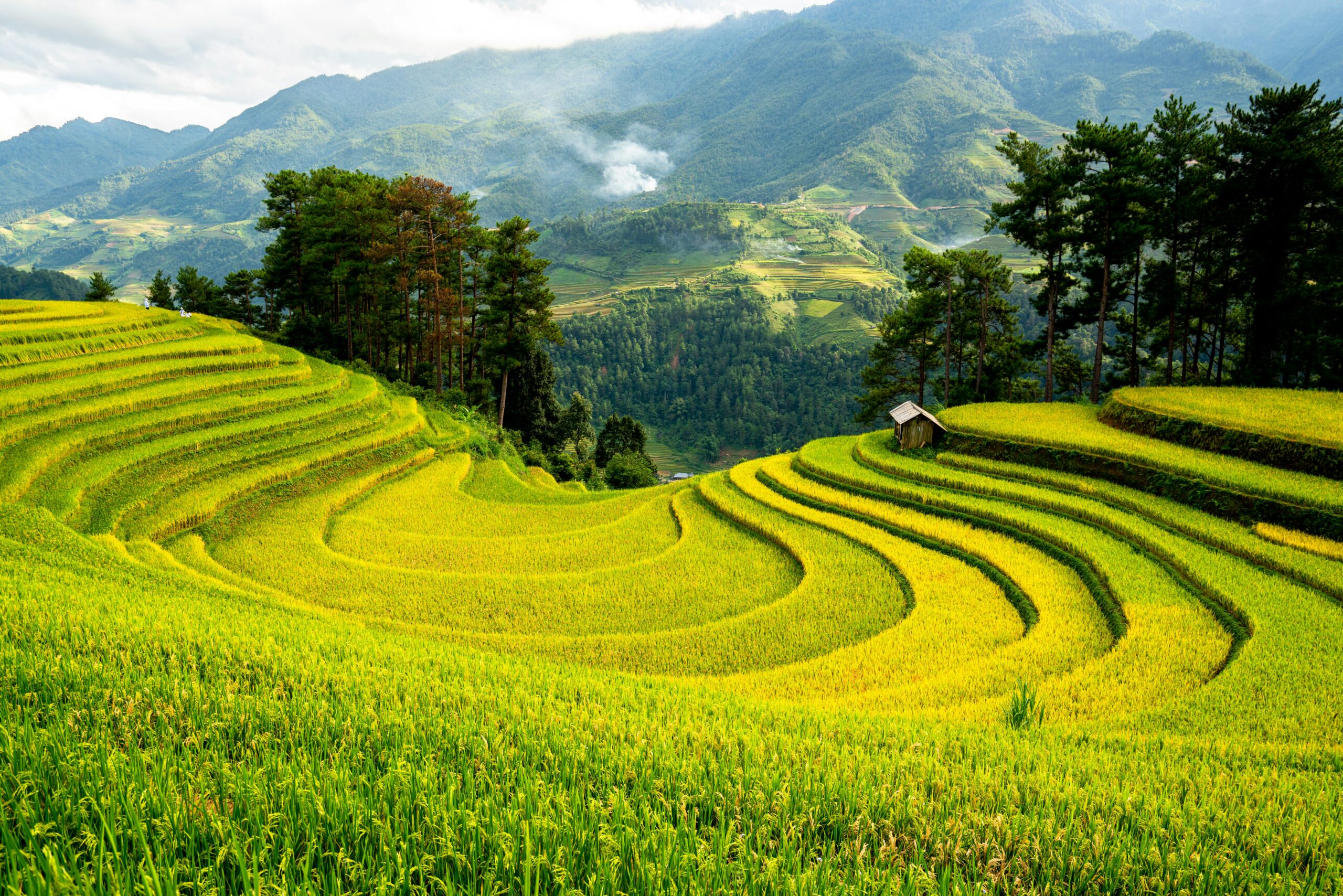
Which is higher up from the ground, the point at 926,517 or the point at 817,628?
the point at 926,517

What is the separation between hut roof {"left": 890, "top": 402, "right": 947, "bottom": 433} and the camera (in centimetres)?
2250

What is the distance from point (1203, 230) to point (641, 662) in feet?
106

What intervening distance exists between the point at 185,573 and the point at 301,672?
9292 mm

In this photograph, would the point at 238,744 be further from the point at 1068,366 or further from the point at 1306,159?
the point at 1068,366

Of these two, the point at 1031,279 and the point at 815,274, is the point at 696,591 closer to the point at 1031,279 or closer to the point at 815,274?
the point at 1031,279

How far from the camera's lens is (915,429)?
22969 millimetres

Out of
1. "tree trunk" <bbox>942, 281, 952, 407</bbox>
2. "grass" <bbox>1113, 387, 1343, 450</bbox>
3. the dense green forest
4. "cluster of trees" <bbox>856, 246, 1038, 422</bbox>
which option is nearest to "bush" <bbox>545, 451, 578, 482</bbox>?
"cluster of trees" <bbox>856, 246, 1038, 422</bbox>

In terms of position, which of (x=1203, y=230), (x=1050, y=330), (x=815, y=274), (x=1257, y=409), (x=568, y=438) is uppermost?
(x=815, y=274)

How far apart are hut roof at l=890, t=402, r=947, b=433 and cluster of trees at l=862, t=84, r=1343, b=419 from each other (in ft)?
37.0

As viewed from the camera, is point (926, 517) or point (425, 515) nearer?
point (926, 517)

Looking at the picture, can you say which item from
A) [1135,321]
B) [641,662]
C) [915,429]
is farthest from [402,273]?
[1135,321]

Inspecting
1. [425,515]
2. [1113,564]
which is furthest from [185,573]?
[1113,564]

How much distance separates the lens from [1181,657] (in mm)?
9578

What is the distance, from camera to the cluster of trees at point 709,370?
427ft
